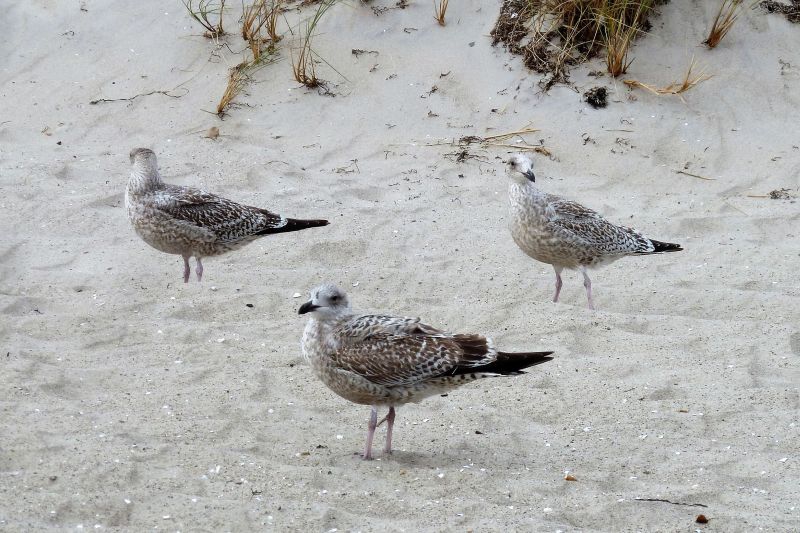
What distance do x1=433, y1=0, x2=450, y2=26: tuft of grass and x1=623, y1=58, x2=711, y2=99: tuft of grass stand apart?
6.57 feet

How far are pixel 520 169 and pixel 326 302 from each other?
9.13 feet

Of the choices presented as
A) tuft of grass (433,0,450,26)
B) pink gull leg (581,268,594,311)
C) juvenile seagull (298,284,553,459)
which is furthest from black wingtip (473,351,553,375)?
tuft of grass (433,0,450,26)

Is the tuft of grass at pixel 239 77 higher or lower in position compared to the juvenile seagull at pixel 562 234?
lower

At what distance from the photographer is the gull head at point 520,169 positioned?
7.73 metres

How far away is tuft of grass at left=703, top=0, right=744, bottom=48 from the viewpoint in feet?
34.7

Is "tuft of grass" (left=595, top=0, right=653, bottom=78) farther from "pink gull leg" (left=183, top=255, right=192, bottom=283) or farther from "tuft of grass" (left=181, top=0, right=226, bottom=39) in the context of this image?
"pink gull leg" (left=183, top=255, right=192, bottom=283)

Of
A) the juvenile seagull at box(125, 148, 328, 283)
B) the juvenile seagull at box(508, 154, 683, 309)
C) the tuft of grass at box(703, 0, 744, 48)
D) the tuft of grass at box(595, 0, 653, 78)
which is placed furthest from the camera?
the tuft of grass at box(703, 0, 744, 48)

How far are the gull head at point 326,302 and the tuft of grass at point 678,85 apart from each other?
19.0 feet

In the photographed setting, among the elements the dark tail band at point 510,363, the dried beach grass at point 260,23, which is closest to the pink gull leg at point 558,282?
the dark tail band at point 510,363

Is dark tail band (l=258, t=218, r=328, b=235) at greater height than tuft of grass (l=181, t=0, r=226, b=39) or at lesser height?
lesser

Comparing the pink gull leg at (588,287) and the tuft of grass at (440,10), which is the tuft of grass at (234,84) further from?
the pink gull leg at (588,287)

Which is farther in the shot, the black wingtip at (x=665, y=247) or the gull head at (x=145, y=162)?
the gull head at (x=145, y=162)

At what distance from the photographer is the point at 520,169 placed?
7.78 m

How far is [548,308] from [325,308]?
2.26 meters
